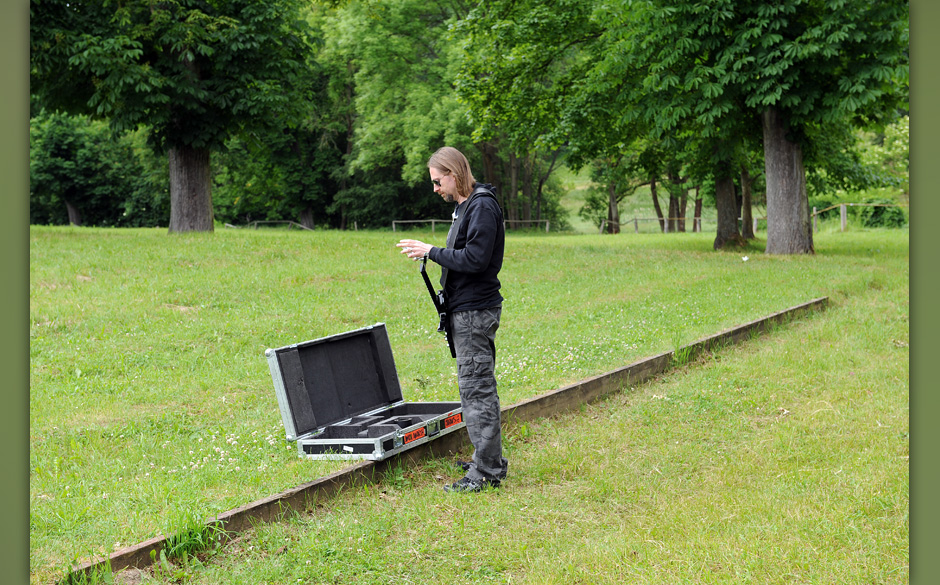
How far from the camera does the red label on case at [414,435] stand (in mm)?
5093

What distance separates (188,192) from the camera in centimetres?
1980

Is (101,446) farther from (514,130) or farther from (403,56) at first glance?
(403,56)

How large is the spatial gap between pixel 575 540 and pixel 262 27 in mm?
18194

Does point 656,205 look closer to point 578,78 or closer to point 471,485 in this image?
point 578,78

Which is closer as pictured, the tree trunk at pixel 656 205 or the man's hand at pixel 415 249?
the man's hand at pixel 415 249

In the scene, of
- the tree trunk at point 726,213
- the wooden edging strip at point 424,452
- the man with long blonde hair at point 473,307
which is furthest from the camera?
the tree trunk at point 726,213

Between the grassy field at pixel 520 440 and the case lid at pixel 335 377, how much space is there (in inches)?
13.5

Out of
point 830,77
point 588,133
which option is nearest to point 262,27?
point 588,133

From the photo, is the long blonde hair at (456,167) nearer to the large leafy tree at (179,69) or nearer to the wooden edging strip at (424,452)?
the wooden edging strip at (424,452)

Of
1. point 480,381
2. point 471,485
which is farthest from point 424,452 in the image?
point 480,381

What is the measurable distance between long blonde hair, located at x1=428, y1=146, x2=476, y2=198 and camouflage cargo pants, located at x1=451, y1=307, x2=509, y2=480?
777 mm

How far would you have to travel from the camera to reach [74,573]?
340cm

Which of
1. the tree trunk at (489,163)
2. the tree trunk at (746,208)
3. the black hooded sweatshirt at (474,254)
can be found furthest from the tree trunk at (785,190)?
the tree trunk at (489,163)

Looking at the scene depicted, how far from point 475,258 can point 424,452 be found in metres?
1.58
